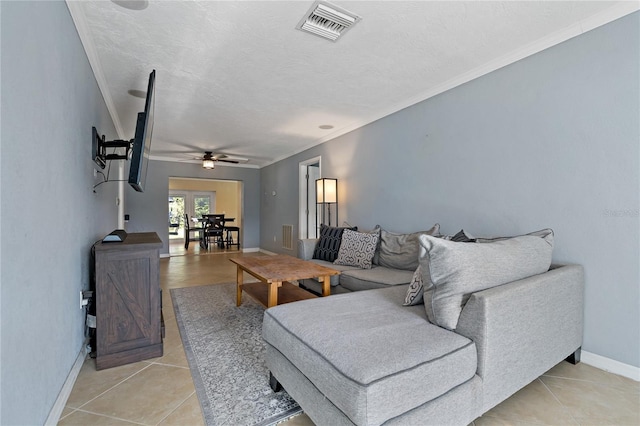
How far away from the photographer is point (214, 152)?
629cm

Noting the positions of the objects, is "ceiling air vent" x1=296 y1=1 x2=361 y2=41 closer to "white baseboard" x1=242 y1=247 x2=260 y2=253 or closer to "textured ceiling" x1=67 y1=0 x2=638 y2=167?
"textured ceiling" x1=67 y1=0 x2=638 y2=167

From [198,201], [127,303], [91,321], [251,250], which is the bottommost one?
[251,250]

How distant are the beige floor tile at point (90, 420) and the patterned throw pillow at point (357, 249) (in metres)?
2.38

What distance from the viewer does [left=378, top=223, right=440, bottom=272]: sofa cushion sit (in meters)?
3.04

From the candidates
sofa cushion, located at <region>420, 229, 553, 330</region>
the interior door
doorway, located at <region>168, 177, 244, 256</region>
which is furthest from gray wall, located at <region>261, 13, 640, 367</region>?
the interior door

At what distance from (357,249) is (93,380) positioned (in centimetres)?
251

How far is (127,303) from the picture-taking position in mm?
2082

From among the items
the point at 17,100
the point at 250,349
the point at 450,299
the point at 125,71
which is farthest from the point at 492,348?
the point at 125,71

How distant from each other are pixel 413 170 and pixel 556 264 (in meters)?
1.69

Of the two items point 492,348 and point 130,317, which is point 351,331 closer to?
point 492,348


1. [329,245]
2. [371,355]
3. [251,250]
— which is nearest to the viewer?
[371,355]

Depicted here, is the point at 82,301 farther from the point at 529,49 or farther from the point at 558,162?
the point at 529,49

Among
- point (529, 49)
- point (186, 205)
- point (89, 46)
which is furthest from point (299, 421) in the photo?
point (186, 205)

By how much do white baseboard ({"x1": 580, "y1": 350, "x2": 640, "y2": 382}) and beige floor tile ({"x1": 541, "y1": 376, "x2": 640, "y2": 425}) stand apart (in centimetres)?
21
